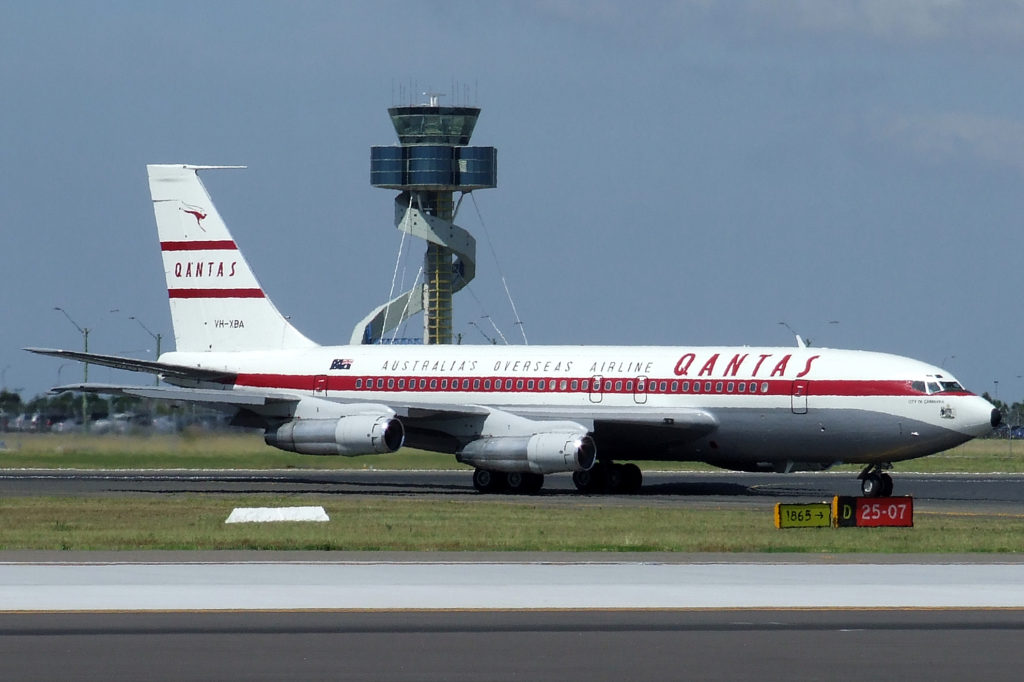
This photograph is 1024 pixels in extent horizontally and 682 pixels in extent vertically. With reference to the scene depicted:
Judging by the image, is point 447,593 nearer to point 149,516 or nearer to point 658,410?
point 149,516

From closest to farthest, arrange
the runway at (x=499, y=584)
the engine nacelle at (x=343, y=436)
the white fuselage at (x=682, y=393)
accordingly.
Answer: the runway at (x=499, y=584) < the white fuselage at (x=682, y=393) < the engine nacelle at (x=343, y=436)

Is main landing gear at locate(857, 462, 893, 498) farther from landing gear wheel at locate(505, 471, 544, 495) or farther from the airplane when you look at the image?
landing gear wheel at locate(505, 471, 544, 495)

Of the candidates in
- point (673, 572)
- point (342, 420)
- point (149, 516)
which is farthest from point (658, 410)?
point (673, 572)

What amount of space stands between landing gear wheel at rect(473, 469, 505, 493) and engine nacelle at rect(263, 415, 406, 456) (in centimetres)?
259

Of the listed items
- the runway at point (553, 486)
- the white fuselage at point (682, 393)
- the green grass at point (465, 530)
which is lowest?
the runway at point (553, 486)

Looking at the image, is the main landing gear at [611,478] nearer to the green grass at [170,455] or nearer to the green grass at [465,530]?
the green grass at [465,530]

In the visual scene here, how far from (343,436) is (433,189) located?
299ft

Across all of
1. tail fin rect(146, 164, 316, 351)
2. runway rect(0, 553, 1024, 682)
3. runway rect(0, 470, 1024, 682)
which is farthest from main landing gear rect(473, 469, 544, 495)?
runway rect(0, 553, 1024, 682)

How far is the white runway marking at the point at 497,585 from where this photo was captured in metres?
20.8

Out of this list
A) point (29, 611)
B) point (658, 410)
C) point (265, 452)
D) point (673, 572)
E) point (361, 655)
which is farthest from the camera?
point (265, 452)

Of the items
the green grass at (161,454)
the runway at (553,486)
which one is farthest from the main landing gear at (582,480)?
the green grass at (161,454)

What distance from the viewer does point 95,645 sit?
1709cm

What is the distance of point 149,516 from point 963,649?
2481 cm

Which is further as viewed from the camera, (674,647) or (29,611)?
(29,611)
